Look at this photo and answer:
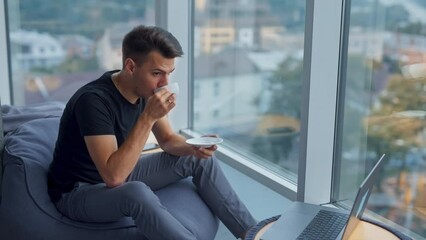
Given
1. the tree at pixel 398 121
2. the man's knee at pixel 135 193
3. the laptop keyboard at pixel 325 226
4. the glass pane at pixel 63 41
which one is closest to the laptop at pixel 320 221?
the laptop keyboard at pixel 325 226

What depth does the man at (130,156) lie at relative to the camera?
196 centimetres

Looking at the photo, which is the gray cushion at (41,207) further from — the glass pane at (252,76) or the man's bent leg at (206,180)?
the glass pane at (252,76)

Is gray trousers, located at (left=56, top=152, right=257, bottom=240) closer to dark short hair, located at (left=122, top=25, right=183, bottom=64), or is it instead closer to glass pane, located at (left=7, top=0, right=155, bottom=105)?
dark short hair, located at (left=122, top=25, right=183, bottom=64)

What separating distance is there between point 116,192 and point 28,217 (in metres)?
0.39

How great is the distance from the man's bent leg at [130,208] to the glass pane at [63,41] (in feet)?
5.85

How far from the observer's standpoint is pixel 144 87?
6.89 feet

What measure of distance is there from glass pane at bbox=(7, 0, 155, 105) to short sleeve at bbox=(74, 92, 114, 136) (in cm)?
169

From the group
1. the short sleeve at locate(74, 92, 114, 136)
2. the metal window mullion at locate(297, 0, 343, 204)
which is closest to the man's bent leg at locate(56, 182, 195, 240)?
the short sleeve at locate(74, 92, 114, 136)

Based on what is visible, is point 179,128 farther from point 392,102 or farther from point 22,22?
point 392,102

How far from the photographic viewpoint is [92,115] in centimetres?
197

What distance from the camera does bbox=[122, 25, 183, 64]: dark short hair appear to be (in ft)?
6.78

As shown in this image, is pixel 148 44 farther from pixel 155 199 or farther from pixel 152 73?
pixel 155 199

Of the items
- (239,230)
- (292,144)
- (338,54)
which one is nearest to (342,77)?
(338,54)

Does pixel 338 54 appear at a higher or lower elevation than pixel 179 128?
higher
